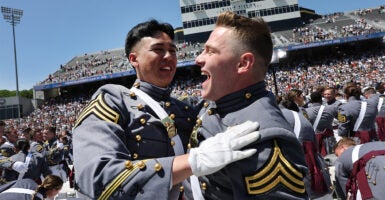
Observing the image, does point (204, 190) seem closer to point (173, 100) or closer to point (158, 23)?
point (173, 100)

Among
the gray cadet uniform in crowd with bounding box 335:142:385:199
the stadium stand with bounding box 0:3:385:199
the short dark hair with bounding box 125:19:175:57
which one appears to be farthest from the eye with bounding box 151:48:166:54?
the stadium stand with bounding box 0:3:385:199

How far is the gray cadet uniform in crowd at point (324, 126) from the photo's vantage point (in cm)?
801

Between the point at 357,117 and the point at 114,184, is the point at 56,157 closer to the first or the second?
the point at 357,117

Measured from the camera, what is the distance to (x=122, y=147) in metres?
1.85

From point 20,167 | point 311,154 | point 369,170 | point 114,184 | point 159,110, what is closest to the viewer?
point 114,184

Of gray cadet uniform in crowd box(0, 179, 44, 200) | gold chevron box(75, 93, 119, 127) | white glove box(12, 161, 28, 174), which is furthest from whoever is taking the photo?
white glove box(12, 161, 28, 174)

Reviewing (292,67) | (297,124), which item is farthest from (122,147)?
(292,67)

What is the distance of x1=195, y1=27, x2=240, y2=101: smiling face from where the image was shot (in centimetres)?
183

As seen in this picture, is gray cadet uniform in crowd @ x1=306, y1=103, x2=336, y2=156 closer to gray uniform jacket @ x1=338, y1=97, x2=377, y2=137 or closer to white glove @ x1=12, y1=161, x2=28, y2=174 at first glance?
gray uniform jacket @ x1=338, y1=97, x2=377, y2=137

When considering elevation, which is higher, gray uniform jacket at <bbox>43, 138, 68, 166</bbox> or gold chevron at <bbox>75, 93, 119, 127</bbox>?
gold chevron at <bbox>75, 93, 119, 127</bbox>

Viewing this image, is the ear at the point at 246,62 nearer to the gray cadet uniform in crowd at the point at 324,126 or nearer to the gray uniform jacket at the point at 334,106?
the gray cadet uniform in crowd at the point at 324,126

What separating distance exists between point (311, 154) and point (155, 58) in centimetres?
370

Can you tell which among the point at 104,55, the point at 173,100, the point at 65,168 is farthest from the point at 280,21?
the point at 173,100

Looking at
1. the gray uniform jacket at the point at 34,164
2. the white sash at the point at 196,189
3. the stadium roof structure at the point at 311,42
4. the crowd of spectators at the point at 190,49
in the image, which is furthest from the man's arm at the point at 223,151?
the crowd of spectators at the point at 190,49
